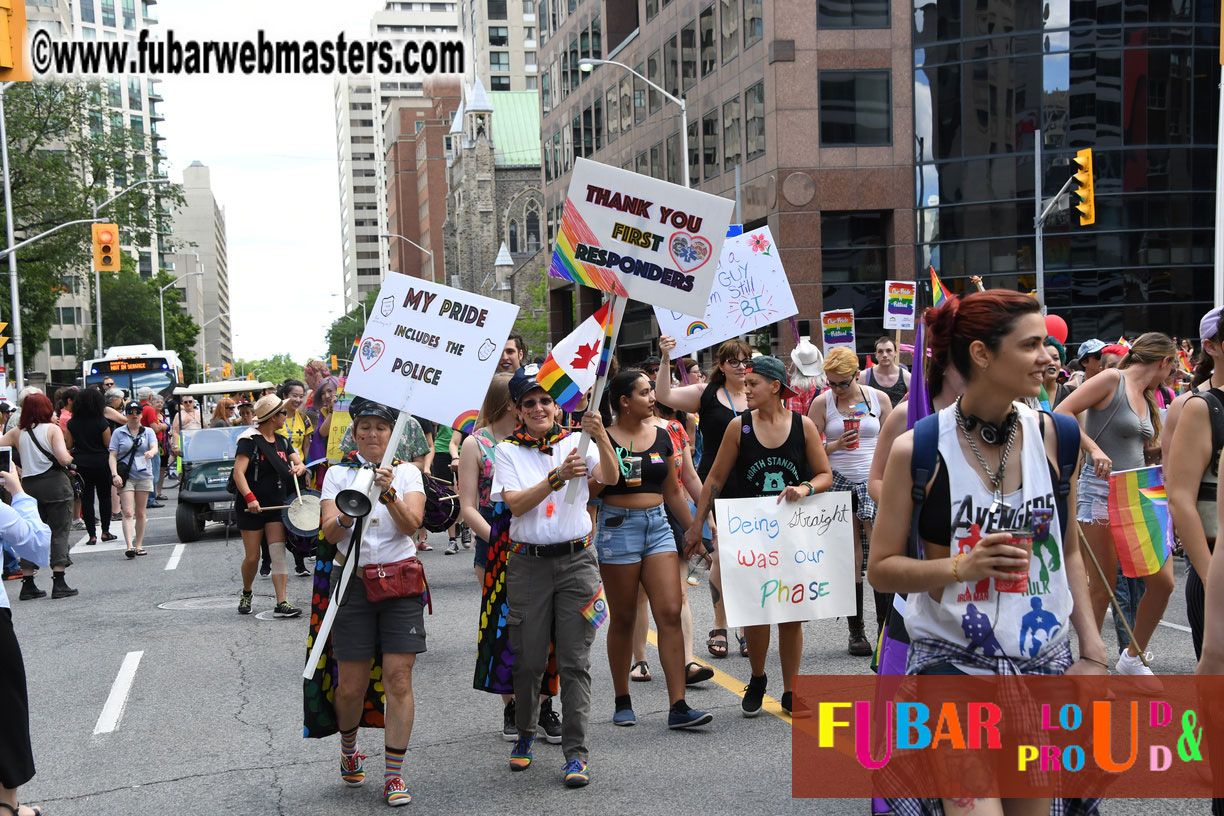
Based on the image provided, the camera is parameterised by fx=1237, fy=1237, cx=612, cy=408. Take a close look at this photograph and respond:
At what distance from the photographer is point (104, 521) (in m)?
16.7

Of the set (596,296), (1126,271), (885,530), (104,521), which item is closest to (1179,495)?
(885,530)

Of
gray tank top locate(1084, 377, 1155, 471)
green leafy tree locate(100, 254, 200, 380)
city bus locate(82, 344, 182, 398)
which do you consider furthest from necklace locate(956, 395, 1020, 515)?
green leafy tree locate(100, 254, 200, 380)

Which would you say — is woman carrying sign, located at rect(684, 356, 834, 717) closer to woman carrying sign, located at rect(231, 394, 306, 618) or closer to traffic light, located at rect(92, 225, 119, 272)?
woman carrying sign, located at rect(231, 394, 306, 618)

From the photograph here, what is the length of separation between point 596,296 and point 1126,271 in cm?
2433

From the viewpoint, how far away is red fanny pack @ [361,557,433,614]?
538 centimetres

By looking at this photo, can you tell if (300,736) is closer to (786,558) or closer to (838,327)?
(786,558)

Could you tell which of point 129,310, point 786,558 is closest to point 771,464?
point 786,558

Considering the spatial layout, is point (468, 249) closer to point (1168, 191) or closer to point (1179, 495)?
point (1168, 191)

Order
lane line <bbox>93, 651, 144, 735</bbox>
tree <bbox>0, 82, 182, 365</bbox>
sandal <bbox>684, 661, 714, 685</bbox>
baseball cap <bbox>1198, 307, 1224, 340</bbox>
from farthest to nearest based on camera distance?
1. tree <bbox>0, 82, 182, 365</bbox>
2. sandal <bbox>684, 661, 714, 685</bbox>
3. lane line <bbox>93, 651, 144, 735</bbox>
4. baseball cap <bbox>1198, 307, 1224, 340</bbox>

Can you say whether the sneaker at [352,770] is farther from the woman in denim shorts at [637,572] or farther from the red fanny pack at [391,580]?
the woman in denim shorts at [637,572]

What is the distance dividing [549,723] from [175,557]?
10226 millimetres

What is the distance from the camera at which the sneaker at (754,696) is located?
6.44m

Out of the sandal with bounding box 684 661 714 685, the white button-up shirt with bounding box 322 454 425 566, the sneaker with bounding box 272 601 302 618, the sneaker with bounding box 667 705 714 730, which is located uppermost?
the white button-up shirt with bounding box 322 454 425 566

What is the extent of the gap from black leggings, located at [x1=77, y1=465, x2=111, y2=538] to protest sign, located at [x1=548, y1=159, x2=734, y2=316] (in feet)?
36.6
